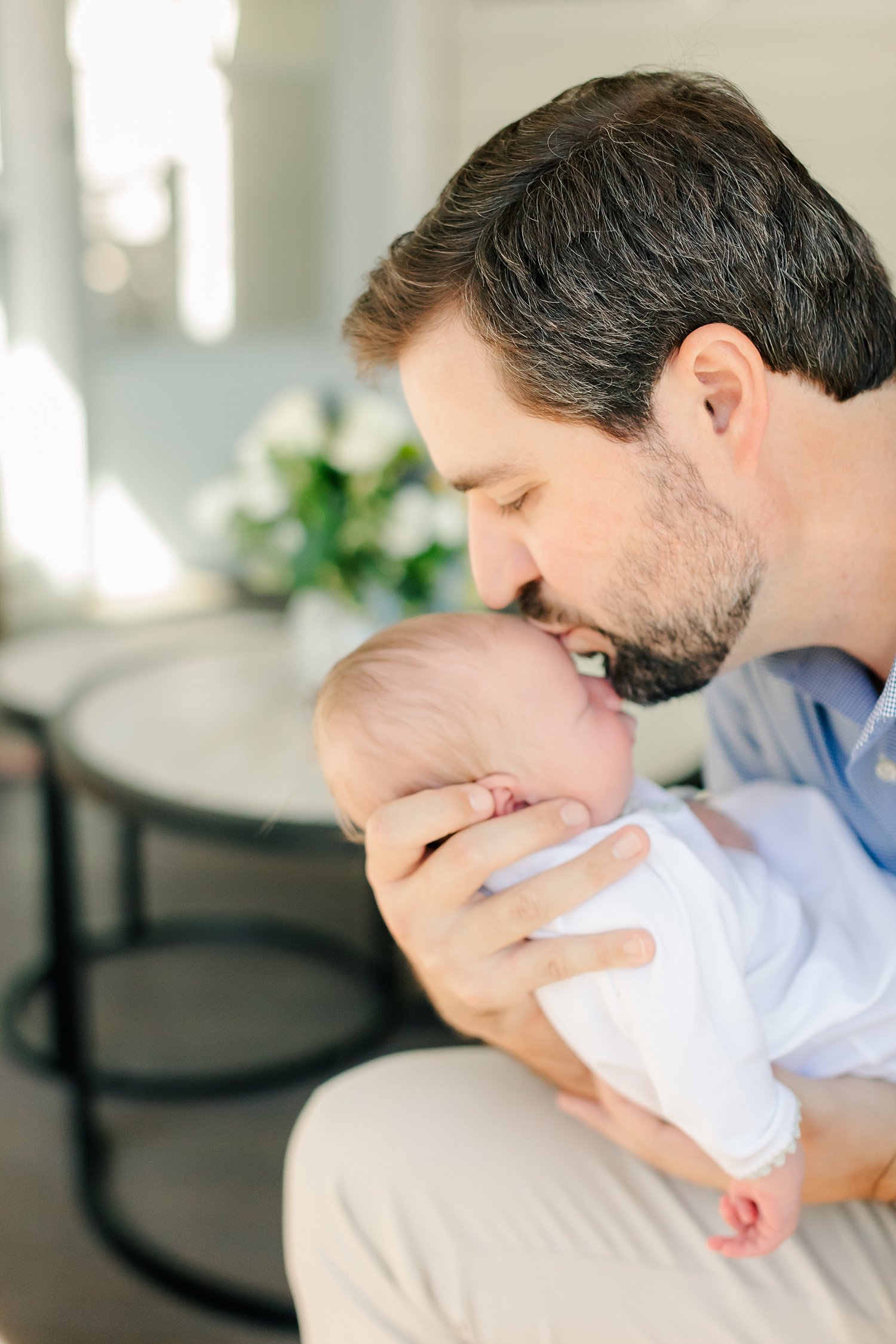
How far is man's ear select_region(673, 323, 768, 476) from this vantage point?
1.05 metres

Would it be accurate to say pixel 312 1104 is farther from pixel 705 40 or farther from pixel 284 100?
pixel 284 100

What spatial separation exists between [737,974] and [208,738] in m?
1.23

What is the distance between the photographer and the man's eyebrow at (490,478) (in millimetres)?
1104

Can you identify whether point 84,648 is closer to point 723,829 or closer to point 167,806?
point 167,806

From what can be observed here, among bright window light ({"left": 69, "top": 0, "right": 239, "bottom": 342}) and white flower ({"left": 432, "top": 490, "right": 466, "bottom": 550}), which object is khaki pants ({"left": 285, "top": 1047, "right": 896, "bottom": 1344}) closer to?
white flower ({"left": 432, "top": 490, "right": 466, "bottom": 550})

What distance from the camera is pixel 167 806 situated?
5.76ft

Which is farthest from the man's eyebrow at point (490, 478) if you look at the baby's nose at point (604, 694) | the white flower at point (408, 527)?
the white flower at point (408, 527)

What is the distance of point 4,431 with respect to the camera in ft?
12.4

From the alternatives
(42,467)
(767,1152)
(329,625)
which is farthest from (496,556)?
(42,467)

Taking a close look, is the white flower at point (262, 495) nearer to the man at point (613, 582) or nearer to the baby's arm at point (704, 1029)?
the man at point (613, 582)

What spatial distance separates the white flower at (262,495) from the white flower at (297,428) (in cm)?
6

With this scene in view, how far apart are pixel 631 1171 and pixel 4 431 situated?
10.8 feet

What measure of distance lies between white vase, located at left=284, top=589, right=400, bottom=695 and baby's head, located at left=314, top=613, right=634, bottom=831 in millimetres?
1036

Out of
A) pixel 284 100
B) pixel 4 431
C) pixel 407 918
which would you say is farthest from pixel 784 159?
pixel 284 100
